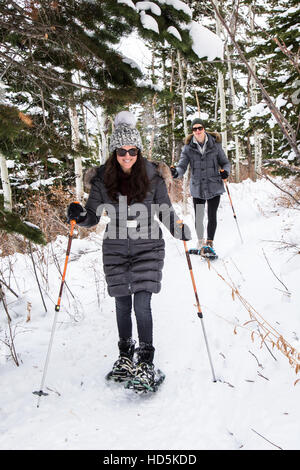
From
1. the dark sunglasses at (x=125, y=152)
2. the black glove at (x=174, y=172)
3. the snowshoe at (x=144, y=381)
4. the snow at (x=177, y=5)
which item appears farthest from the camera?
the black glove at (x=174, y=172)

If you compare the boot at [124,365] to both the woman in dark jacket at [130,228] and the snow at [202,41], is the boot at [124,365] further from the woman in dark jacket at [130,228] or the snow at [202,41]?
the snow at [202,41]

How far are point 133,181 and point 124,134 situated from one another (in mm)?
422

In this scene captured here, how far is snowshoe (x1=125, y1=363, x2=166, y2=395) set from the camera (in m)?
2.44

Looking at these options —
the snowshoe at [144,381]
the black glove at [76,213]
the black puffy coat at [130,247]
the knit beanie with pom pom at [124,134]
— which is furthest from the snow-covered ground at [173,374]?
the knit beanie with pom pom at [124,134]

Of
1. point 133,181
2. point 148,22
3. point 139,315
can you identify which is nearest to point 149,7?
point 148,22

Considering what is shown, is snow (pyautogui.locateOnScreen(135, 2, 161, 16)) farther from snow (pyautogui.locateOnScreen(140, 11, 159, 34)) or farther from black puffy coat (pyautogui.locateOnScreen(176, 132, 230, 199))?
black puffy coat (pyautogui.locateOnScreen(176, 132, 230, 199))

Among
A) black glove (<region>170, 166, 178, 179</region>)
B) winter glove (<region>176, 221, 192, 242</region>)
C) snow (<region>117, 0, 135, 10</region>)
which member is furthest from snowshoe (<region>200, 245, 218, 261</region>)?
snow (<region>117, 0, 135, 10</region>)

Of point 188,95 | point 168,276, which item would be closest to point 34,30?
point 168,276

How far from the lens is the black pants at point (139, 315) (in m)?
2.61

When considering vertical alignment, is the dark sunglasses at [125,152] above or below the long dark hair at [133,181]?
above

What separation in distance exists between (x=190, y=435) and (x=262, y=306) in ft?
5.27

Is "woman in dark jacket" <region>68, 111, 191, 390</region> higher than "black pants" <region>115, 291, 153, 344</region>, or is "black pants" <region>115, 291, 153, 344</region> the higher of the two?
"woman in dark jacket" <region>68, 111, 191, 390</region>

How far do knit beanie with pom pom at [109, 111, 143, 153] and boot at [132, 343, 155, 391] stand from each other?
5.93ft

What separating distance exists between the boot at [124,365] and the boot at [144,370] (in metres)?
0.08
